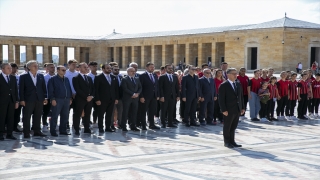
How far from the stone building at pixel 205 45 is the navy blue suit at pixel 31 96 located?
32.0 metres

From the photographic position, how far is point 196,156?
335 inches

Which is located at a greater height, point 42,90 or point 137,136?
point 42,90

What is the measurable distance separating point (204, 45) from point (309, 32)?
12814 millimetres

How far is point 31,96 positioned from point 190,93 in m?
4.60

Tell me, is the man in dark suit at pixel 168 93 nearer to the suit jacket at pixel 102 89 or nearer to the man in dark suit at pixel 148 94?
the man in dark suit at pixel 148 94

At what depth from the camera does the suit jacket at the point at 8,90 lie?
33.6ft

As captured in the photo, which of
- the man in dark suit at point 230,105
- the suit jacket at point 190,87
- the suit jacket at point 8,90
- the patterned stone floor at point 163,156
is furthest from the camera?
the suit jacket at point 190,87

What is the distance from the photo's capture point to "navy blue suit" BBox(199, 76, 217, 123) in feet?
43.8

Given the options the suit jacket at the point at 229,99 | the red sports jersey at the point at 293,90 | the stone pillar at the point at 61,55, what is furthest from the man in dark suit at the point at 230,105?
the stone pillar at the point at 61,55

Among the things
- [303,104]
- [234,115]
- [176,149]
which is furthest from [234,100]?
[303,104]

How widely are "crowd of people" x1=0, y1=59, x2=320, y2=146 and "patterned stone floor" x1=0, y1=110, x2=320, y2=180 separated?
2.04 feet

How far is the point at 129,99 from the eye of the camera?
39.0 feet

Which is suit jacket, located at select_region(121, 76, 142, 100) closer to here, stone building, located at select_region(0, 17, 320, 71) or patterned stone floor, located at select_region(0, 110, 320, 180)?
patterned stone floor, located at select_region(0, 110, 320, 180)

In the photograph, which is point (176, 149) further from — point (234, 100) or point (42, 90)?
point (42, 90)
